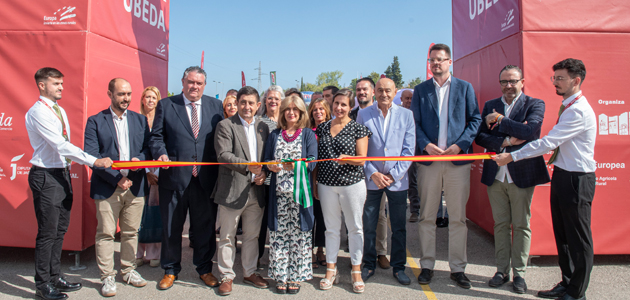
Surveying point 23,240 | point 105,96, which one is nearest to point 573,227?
point 105,96

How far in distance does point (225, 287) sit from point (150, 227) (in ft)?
4.80

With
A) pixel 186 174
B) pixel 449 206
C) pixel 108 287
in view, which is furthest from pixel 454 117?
pixel 108 287

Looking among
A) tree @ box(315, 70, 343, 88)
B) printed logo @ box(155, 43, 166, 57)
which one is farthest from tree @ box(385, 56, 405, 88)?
printed logo @ box(155, 43, 166, 57)

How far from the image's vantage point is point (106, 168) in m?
3.58

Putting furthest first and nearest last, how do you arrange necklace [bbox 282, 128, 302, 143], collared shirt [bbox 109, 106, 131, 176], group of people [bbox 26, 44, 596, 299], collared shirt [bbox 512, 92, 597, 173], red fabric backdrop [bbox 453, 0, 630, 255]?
red fabric backdrop [bbox 453, 0, 630, 255], collared shirt [bbox 109, 106, 131, 176], necklace [bbox 282, 128, 302, 143], group of people [bbox 26, 44, 596, 299], collared shirt [bbox 512, 92, 597, 173]

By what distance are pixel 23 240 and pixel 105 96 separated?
1.97 metres

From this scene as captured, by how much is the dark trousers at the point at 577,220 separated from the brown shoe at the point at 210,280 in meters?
3.40

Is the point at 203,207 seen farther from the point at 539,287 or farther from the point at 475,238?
the point at 475,238

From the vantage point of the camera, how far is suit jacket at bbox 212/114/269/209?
3547mm

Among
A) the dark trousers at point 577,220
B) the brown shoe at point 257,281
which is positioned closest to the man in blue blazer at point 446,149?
the dark trousers at point 577,220

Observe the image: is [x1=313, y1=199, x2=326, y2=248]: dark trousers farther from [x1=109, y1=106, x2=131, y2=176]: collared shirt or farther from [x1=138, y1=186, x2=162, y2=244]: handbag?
[x1=109, y1=106, x2=131, y2=176]: collared shirt

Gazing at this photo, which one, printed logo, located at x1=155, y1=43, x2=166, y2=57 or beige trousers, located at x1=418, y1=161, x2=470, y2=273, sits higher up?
printed logo, located at x1=155, y1=43, x2=166, y2=57

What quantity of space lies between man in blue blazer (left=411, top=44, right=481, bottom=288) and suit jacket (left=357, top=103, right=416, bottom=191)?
0.52 ft

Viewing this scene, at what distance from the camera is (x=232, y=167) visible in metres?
3.55
